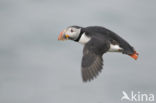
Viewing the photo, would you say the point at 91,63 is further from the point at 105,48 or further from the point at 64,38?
the point at 64,38

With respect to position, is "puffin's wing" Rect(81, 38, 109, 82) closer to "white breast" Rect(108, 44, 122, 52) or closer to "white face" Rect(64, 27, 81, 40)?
"white breast" Rect(108, 44, 122, 52)

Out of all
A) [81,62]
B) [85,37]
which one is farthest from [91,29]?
[81,62]

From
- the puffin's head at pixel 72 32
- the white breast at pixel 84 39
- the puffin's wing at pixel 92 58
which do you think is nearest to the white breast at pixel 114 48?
the puffin's wing at pixel 92 58

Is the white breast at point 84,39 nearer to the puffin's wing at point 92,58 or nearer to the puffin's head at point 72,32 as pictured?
the puffin's head at point 72,32

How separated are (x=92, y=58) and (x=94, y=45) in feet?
0.95

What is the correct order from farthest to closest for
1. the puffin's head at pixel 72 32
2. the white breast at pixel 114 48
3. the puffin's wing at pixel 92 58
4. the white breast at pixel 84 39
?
the puffin's head at pixel 72 32 → the white breast at pixel 84 39 → the white breast at pixel 114 48 → the puffin's wing at pixel 92 58

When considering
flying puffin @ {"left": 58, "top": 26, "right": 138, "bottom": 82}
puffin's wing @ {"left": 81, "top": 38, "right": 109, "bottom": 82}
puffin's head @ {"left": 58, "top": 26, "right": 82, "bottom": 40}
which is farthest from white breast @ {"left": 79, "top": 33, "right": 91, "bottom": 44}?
puffin's wing @ {"left": 81, "top": 38, "right": 109, "bottom": 82}

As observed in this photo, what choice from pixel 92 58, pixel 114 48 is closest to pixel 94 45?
pixel 92 58

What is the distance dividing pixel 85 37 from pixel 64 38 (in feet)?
1.91

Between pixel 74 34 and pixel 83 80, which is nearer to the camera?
pixel 83 80

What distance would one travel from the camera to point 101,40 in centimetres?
1220

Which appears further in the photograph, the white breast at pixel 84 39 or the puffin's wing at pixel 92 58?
the white breast at pixel 84 39

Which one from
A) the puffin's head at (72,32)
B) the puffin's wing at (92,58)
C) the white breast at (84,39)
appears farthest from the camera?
the puffin's head at (72,32)

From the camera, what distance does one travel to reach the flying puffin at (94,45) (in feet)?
38.8
